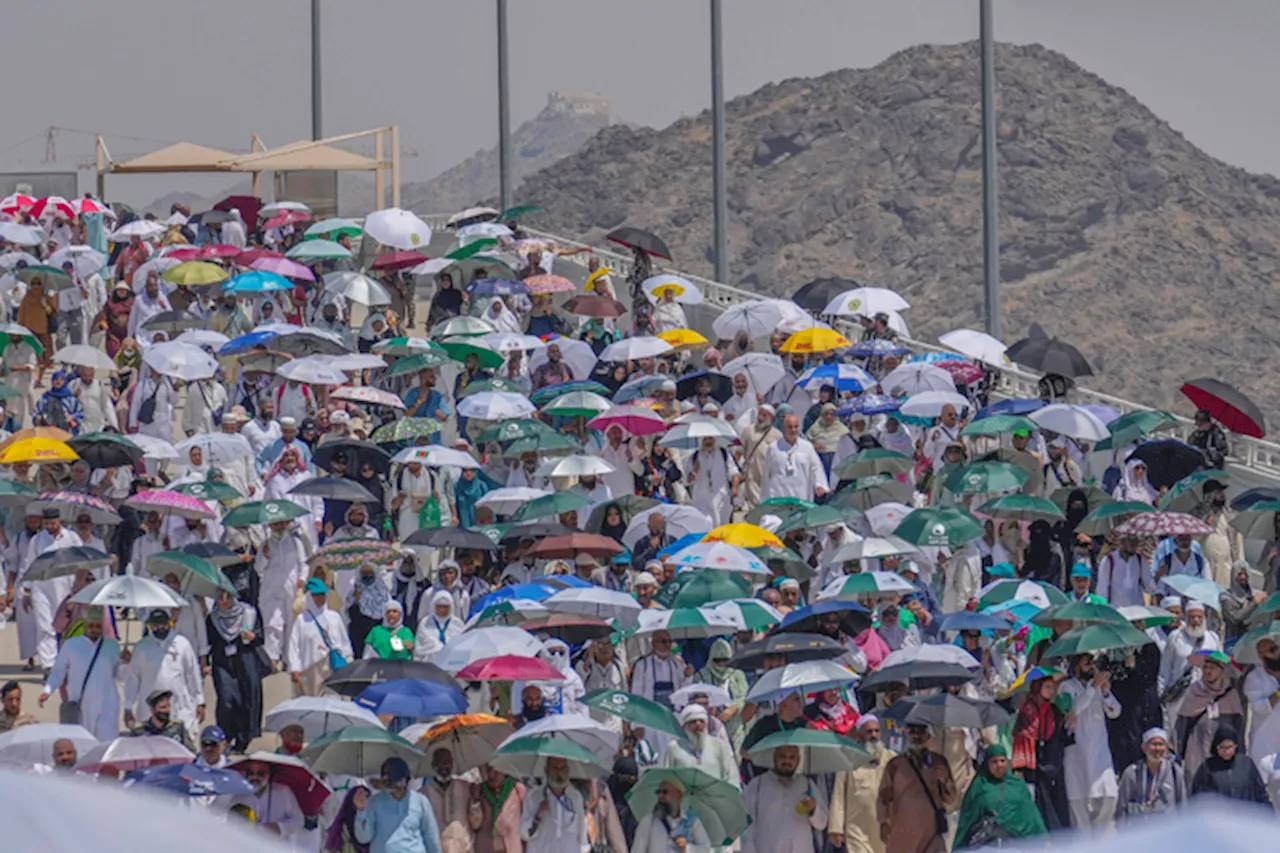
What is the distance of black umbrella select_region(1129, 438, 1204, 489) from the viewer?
1873 cm

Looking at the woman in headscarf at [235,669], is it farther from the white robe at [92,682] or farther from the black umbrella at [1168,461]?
the black umbrella at [1168,461]

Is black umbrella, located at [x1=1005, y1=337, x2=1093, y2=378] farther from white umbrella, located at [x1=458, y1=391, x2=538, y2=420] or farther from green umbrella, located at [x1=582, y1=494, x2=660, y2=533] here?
green umbrella, located at [x1=582, y1=494, x2=660, y2=533]

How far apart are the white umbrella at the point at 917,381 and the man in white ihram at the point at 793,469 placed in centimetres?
201

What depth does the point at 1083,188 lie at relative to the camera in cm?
15838

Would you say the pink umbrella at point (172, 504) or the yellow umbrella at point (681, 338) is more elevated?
the yellow umbrella at point (681, 338)

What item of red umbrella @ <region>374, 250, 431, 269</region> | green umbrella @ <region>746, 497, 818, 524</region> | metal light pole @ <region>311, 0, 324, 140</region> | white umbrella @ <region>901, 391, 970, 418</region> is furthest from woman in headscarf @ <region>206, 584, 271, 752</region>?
metal light pole @ <region>311, 0, 324, 140</region>

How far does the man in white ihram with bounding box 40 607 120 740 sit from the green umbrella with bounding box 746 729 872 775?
154 inches

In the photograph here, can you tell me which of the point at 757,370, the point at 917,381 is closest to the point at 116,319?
the point at 757,370

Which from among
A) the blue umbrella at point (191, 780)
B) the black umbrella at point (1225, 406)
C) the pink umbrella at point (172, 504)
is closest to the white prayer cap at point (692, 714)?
the blue umbrella at point (191, 780)

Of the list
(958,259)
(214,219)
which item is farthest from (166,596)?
(958,259)

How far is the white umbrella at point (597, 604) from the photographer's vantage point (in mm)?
14352

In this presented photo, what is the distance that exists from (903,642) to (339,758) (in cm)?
423

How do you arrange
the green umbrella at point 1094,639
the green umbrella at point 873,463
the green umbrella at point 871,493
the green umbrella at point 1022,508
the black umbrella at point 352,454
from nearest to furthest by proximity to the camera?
the green umbrella at point 1094,639
the green umbrella at point 1022,508
the green umbrella at point 871,493
the black umbrella at point 352,454
the green umbrella at point 873,463

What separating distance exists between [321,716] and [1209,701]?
495 cm
